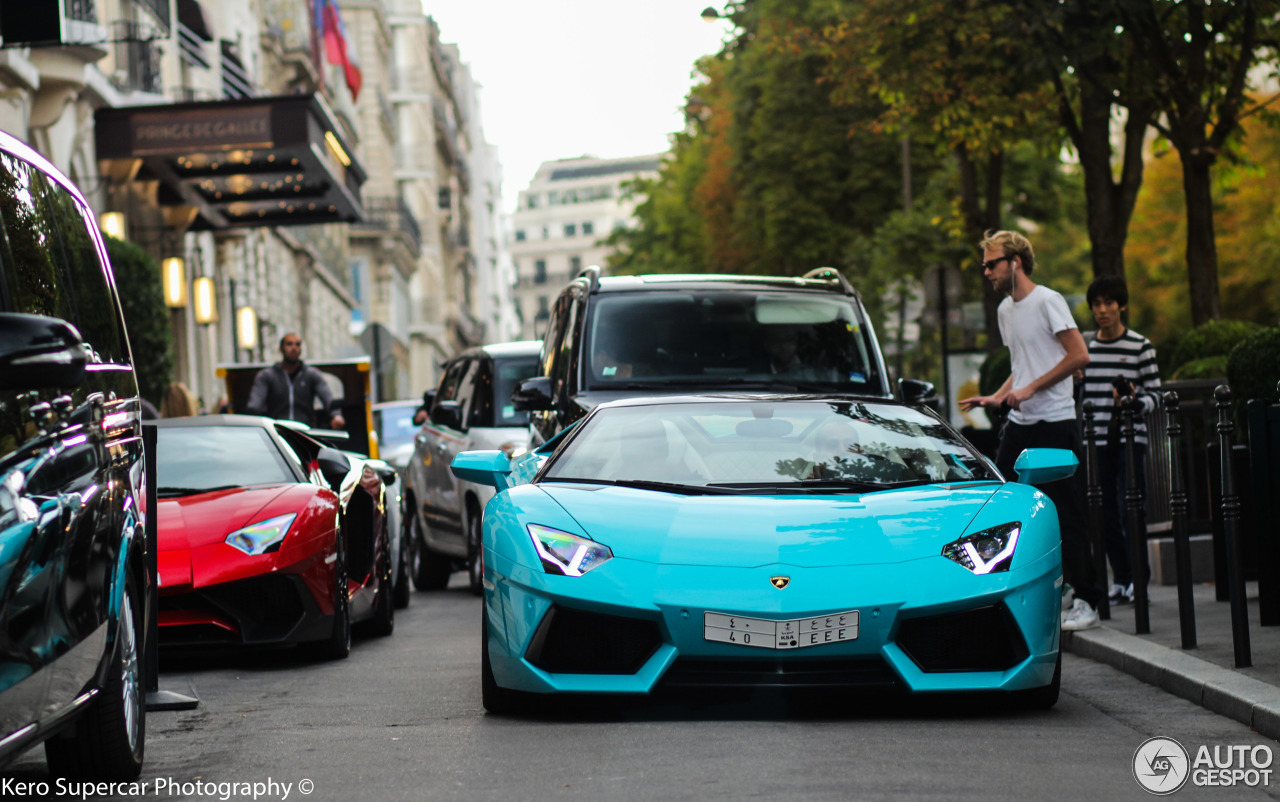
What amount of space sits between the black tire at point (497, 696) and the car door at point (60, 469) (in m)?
1.47

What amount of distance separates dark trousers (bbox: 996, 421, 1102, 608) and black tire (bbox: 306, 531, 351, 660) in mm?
3321

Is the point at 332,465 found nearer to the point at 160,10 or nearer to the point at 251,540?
the point at 251,540

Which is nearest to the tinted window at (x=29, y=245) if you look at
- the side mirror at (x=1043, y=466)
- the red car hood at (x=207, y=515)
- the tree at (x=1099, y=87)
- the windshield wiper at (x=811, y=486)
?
the windshield wiper at (x=811, y=486)

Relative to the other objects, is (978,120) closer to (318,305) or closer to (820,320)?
(820,320)

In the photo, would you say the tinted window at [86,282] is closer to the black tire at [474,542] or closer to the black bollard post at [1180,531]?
the black bollard post at [1180,531]

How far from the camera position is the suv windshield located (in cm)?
1144

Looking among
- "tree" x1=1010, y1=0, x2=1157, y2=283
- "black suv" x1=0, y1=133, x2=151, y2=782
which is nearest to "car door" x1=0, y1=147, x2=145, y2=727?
"black suv" x1=0, y1=133, x2=151, y2=782

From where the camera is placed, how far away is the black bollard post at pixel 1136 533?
930cm

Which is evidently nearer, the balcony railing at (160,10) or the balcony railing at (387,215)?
the balcony railing at (160,10)

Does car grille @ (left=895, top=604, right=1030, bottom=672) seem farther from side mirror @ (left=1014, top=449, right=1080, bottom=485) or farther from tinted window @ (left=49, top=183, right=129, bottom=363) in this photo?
tinted window @ (left=49, top=183, right=129, bottom=363)

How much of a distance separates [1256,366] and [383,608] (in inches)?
204

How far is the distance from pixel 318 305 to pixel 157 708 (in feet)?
154

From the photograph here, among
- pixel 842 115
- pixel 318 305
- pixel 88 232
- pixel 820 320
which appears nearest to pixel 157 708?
pixel 88 232

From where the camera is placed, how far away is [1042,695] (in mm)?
7016
